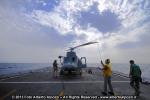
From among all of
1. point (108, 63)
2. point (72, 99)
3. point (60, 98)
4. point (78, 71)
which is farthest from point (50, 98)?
point (78, 71)

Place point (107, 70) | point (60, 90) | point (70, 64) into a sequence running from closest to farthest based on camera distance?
1. point (107, 70)
2. point (60, 90)
3. point (70, 64)

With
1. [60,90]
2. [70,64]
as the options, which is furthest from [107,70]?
[70,64]

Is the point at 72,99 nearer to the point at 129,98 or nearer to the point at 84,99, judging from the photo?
the point at 84,99

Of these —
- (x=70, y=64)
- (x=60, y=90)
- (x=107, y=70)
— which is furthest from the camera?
(x=70, y=64)

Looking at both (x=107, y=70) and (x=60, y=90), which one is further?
(x=60, y=90)

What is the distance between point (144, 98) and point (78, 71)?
18.0m

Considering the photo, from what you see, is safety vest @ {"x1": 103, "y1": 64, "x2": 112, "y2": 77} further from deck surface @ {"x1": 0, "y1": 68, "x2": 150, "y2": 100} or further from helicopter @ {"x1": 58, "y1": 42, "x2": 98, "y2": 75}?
helicopter @ {"x1": 58, "y1": 42, "x2": 98, "y2": 75}

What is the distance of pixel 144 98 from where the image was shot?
1121 centimetres

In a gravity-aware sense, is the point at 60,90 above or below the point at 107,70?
below

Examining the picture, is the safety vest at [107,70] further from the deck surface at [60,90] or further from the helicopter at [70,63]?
the helicopter at [70,63]

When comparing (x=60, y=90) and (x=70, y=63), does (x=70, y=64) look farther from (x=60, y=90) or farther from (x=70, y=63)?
(x=60, y=90)

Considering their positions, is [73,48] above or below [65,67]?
above

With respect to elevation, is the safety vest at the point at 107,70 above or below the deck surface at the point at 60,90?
above

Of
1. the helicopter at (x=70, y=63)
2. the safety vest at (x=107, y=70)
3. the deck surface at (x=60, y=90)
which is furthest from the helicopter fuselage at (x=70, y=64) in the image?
the safety vest at (x=107, y=70)
